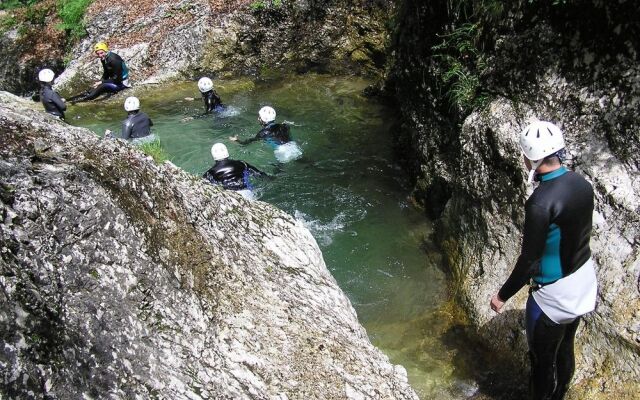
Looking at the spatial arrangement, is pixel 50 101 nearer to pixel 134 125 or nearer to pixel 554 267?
pixel 134 125

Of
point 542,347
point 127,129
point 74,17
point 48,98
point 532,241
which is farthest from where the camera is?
point 74,17

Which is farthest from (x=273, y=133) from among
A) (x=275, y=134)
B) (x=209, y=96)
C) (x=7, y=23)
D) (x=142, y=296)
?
(x=7, y=23)

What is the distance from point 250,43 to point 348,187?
825 centimetres

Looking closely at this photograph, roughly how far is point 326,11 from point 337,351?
13.6 m

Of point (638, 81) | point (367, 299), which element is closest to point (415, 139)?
point (367, 299)

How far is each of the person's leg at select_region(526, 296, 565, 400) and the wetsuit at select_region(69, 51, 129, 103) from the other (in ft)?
43.8

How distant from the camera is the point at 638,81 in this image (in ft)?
16.5

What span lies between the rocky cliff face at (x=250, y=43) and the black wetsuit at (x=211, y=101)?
3.06 metres

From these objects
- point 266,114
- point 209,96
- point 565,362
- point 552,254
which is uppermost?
point 552,254

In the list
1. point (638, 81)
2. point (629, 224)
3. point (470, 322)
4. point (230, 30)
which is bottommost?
point (230, 30)

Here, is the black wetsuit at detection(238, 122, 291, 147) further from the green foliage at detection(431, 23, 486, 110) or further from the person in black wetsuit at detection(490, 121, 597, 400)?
the person in black wetsuit at detection(490, 121, 597, 400)

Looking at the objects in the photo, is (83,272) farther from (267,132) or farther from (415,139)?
(267,132)

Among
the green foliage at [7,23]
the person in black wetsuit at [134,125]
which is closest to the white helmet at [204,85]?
the person in black wetsuit at [134,125]

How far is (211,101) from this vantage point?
12578mm
